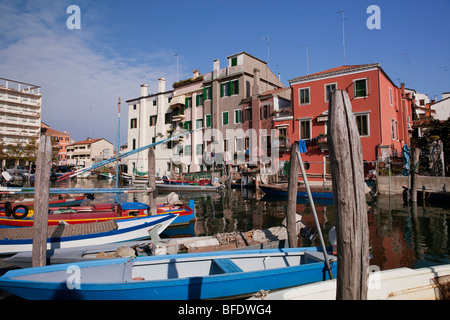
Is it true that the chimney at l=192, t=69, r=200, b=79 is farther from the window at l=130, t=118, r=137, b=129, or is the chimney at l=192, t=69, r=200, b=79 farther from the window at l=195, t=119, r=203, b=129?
the window at l=130, t=118, r=137, b=129

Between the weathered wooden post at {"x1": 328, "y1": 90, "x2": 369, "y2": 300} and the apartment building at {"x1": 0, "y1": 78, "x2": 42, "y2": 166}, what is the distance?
214 feet

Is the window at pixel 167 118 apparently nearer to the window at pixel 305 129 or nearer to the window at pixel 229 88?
the window at pixel 229 88

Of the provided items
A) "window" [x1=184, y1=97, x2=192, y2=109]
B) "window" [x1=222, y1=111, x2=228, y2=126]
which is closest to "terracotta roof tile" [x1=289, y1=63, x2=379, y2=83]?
"window" [x1=222, y1=111, x2=228, y2=126]

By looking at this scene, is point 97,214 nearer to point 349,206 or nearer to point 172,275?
point 172,275

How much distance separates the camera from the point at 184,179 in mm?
35219

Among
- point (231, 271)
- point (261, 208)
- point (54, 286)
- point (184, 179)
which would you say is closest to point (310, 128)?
point (261, 208)

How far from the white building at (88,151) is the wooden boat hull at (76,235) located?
191 feet

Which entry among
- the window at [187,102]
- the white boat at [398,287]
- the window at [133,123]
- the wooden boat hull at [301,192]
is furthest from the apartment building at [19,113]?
the white boat at [398,287]

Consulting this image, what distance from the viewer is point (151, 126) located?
4450cm

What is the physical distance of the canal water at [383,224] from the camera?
8869mm

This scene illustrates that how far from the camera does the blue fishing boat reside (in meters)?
4.82
